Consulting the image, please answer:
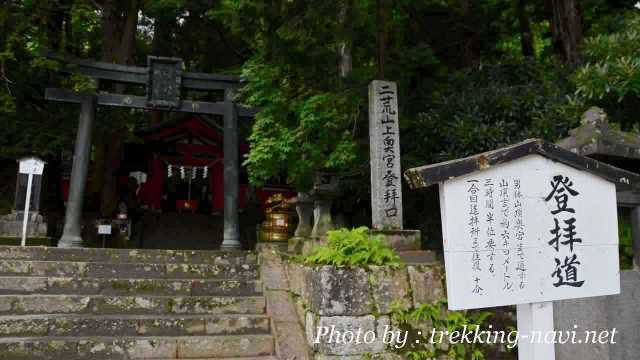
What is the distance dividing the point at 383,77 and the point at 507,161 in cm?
358

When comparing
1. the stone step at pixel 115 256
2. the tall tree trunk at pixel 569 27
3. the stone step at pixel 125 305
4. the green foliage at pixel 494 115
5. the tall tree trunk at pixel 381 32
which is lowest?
the stone step at pixel 125 305

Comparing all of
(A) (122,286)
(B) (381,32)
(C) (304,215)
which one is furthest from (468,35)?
(A) (122,286)

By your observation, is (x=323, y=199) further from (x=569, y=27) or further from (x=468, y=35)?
(x=468, y=35)

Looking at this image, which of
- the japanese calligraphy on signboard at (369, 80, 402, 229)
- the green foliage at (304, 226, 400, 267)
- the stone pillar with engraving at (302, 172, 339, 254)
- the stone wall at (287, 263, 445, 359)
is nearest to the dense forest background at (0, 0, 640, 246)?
the stone pillar with engraving at (302, 172, 339, 254)

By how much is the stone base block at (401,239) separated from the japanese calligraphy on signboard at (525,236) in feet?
6.55

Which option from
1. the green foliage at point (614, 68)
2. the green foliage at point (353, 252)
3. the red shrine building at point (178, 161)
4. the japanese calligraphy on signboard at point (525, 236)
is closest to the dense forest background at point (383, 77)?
the green foliage at point (614, 68)

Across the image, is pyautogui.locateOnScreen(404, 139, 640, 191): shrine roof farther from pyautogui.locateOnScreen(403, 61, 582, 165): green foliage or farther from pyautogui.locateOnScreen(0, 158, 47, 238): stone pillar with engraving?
pyautogui.locateOnScreen(0, 158, 47, 238): stone pillar with engraving

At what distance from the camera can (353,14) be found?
22.7ft

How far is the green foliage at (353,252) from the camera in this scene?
13.6ft

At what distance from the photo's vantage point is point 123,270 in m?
6.15

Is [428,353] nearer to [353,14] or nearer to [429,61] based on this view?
[353,14]

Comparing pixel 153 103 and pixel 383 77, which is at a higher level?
pixel 153 103

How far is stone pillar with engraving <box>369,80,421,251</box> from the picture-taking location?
5.64m

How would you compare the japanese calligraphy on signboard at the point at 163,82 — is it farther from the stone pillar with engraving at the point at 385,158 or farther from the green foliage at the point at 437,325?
the green foliage at the point at 437,325
